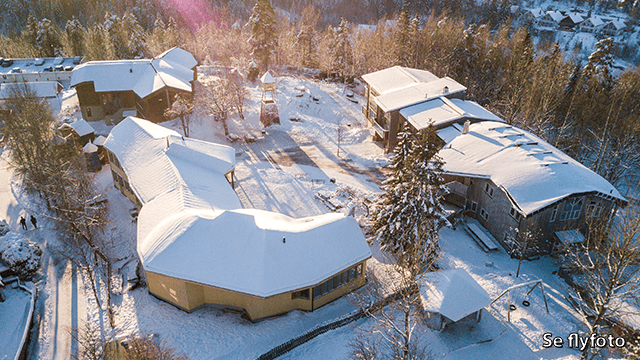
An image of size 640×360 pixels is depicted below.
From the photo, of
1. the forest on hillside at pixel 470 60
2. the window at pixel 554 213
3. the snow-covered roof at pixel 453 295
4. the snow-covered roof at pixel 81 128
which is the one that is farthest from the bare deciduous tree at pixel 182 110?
the window at pixel 554 213

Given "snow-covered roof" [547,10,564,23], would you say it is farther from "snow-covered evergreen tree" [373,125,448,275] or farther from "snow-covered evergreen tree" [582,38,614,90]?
"snow-covered evergreen tree" [373,125,448,275]

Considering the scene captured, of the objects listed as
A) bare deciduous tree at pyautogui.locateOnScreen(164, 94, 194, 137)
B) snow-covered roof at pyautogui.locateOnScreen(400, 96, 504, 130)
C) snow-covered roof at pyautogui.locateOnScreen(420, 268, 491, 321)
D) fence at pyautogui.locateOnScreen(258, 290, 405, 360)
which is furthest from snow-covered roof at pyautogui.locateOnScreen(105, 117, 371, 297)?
snow-covered roof at pyautogui.locateOnScreen(400, 96, 504, 130)

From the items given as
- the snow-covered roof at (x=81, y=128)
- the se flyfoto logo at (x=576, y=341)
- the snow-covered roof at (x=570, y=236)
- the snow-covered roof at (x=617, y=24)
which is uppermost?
the snow-covered roof at (x=617, y=24)

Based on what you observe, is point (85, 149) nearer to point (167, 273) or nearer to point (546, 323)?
point (167, 273)

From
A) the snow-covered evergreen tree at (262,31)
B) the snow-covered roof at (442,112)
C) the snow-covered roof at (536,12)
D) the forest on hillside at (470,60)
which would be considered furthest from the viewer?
the snow-covered roof at (536,12)

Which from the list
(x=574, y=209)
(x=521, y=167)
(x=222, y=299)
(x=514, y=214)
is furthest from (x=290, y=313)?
(x=574, y=209)

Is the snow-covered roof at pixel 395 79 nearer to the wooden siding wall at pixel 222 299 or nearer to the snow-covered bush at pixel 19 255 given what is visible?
the wooden siding wall at pixel 222 299
